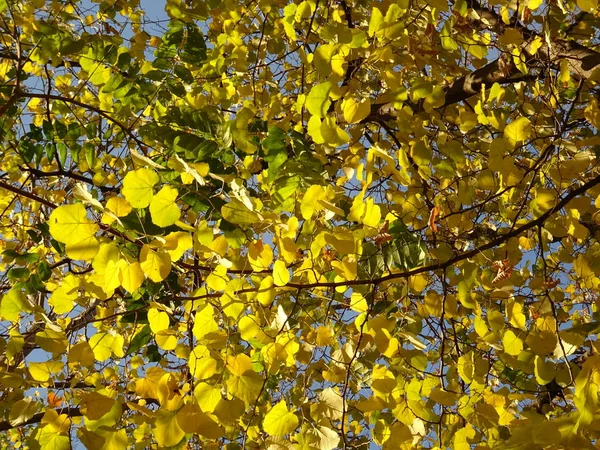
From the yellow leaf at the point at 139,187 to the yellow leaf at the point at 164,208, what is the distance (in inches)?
0.7

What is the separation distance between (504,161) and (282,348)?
2.63 ft

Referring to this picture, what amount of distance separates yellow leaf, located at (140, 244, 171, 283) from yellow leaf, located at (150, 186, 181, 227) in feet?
0.20

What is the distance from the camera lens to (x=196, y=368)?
113 centimetres

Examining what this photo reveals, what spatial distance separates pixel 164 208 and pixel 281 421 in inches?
23.2

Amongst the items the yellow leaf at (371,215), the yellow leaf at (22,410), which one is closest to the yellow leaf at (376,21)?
the yellow leaf at (371,215)

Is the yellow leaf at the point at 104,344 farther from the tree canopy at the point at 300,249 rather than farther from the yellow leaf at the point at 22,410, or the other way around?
the yellow leaf at the point at 22,410

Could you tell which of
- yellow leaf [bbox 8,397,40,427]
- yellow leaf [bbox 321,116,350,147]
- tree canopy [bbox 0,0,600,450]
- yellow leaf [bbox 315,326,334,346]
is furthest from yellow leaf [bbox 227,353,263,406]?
yellow leaf [bbox 8,397,40,427]

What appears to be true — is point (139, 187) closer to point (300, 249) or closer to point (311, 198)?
point (311, 198)

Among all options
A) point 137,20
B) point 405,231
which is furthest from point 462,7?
point 137,20

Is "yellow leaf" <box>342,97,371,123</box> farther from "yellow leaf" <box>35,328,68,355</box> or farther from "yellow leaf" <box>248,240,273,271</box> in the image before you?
"yellow leaf" <box>35,328,68,355</box>

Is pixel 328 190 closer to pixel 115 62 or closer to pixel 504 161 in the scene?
pixel 504 161

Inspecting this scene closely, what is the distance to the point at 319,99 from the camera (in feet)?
3.79

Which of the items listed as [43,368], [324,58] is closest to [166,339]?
[43,368]

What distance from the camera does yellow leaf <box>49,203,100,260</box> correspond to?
926 millimetres
